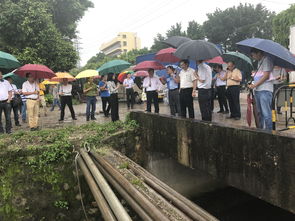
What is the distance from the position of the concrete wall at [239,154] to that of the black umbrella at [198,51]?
50.8 inches

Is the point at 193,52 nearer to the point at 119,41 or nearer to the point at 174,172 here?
the point at 174,172

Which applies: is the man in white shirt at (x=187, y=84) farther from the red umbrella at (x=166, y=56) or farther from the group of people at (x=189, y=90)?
the red umbrella at (x=166, y=56)

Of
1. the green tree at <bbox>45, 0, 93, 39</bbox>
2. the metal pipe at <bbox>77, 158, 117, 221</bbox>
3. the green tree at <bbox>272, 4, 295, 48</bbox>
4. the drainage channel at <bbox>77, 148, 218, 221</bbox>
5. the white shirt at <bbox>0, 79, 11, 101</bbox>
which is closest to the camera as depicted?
the drainage channel at <bbox>77, 148, 218, 221</bbox>

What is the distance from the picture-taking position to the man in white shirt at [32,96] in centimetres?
718

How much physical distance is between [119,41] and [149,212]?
8752 centimetres

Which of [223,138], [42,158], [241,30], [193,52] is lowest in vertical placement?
[42,158]

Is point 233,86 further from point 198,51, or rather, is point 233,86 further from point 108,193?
point 108,193

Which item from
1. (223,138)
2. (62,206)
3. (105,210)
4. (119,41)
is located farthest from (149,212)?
(119,41)

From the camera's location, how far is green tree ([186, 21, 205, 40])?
3512 cm

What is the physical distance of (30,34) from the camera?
48.9 ft

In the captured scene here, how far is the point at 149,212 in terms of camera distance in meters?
3.14

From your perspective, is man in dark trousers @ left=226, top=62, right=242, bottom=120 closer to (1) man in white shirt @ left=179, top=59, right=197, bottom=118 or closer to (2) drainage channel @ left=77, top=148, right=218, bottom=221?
(1) man in white shirt @ left=179, top=59, right=197, bottom=118

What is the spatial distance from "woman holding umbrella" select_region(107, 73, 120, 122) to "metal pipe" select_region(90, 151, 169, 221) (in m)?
3.25

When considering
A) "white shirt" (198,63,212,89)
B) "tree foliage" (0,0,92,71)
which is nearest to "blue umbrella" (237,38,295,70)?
"white shirt" (198,63,212,89)
